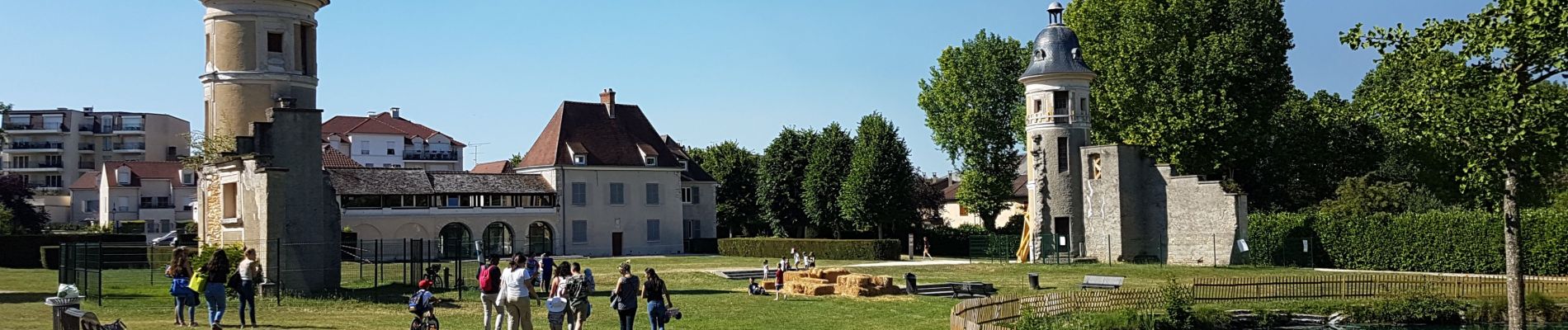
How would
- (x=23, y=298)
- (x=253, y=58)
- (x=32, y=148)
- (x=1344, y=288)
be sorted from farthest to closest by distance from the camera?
(x=32, y=148) < (x=253, y=58) < (x=1344, y=288) < (x=23, y=298)

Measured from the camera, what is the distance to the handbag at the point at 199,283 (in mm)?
20672

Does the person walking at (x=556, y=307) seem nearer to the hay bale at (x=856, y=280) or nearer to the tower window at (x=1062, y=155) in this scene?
the hay bale at (x=856, y=280)

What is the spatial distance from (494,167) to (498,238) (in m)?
26.6

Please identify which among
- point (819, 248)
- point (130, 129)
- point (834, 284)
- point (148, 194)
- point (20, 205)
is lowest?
point (834, 284)

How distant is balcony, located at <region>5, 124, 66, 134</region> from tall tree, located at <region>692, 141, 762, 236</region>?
6538 cm

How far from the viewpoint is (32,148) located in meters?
112

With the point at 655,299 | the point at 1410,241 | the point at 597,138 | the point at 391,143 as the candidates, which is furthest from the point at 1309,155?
the point at 391,143

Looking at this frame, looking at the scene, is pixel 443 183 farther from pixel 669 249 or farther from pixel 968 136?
pixel 968 136

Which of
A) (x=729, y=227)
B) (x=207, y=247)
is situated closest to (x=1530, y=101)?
(x=207, y=247)

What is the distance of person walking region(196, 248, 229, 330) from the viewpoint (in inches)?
797

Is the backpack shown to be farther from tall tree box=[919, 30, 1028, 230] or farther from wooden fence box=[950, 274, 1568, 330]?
tall tree box=[919, 30, 1028, 230]

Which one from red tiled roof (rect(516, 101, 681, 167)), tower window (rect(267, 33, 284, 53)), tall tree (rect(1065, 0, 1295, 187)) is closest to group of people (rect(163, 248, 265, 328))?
tower window (rect(267, 33, 284, 53))

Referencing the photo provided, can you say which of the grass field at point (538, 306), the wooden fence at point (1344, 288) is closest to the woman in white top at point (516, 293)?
the grass field at point (538, 306)

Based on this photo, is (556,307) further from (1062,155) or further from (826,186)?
(826,186)
